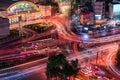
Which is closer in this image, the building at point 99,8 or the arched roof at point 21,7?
the arched roof at point 21,7

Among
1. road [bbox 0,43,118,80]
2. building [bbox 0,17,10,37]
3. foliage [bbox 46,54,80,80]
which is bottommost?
road [bbox 0,43,118,80]

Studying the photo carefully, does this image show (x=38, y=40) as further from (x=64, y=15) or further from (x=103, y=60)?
(x=64, y=15)

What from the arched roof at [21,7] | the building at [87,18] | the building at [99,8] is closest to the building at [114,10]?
the building at [99,8]

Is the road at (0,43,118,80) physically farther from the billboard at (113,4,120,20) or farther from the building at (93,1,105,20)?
the billboard at (113,4,120,20)

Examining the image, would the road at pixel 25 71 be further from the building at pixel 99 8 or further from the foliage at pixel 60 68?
the building at pixel 99 8

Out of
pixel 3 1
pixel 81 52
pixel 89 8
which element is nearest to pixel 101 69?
pixel 81 52

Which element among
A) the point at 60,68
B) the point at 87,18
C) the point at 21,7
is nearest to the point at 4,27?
the point at 21,7

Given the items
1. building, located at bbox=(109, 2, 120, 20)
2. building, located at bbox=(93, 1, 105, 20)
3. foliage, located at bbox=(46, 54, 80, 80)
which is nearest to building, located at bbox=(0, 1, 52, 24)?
building, located at bbox=(93, 1, 105, 20)

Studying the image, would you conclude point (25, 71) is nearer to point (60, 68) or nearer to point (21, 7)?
point (60, 68)

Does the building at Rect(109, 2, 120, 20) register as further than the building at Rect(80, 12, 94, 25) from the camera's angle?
Yes
